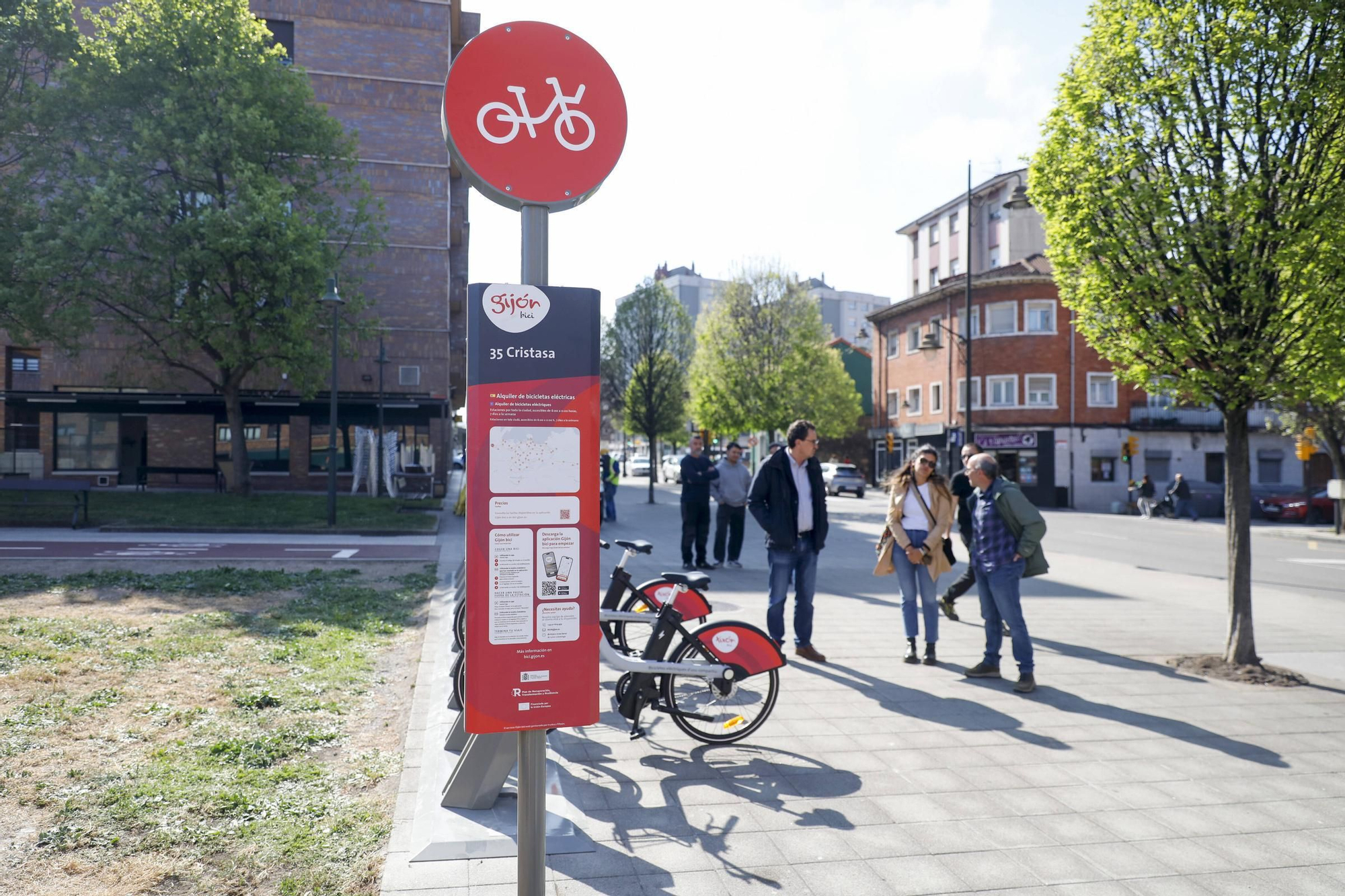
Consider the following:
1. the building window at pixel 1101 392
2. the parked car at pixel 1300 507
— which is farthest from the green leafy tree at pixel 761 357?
the parked car at pixel 1300 507

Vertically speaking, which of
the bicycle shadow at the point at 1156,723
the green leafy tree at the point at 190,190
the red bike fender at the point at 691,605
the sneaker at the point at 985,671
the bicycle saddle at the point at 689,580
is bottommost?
the bicycle shadow at the point at 1156,723

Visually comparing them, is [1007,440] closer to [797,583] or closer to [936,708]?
[797,583]

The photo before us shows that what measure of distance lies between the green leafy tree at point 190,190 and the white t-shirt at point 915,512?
17.7 m

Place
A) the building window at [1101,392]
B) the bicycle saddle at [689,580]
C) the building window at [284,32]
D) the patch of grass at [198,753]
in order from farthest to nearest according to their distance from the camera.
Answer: the building window at [1101,392]
the building window at [284,32]
the bicycle saddle at [689,580]
the patch of grass at [198,753]

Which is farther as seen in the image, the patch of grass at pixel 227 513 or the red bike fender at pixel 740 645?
the patch of grass at pixel 227 513

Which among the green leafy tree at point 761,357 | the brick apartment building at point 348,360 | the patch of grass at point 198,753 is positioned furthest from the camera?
the green leafy tree at point 761,357

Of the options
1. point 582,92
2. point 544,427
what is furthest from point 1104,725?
point 582,92

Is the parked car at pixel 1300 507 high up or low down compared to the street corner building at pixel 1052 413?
down

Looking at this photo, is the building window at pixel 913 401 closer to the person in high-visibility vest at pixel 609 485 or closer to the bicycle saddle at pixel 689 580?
the person in high-visibility vest at pixel 609 485

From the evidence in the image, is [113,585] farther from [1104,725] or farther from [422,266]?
[422,266]

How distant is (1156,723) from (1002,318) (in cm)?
3816

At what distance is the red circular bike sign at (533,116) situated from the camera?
9.11 feet

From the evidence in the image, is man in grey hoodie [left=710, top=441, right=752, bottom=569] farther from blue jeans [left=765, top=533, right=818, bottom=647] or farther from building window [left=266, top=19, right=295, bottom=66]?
building window [left=266, top=19, right=295, bottom=66]

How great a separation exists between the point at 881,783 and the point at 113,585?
30.3 ft
